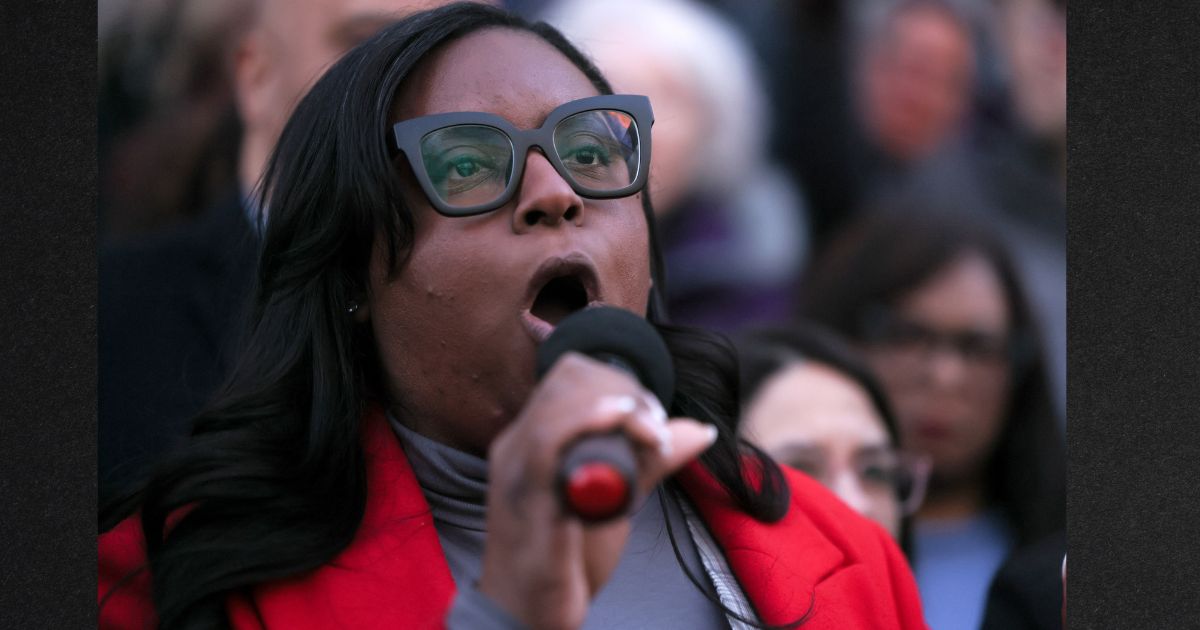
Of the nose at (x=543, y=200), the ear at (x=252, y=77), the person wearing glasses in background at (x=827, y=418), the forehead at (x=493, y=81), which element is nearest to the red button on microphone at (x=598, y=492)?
the nose at (x=543, y=200)

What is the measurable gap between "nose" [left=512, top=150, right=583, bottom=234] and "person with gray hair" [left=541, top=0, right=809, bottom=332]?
79.2 inches

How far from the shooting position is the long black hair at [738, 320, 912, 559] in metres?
2.98

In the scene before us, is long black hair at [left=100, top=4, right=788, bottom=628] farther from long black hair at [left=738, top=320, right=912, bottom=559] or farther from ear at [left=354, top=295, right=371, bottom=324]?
long black hair at [left=738, top=320, right=912, bottom=559]

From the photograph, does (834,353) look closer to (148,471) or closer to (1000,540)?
(1000,540)

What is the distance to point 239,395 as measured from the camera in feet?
5.64

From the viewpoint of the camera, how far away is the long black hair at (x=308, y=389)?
1582 millimetres

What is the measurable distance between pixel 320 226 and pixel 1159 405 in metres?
1.72

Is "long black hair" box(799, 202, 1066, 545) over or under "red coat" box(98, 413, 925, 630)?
under

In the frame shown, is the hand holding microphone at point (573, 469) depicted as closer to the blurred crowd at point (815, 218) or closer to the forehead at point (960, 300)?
the blurred crowd at point (815, 218)

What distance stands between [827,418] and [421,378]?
1.47 m

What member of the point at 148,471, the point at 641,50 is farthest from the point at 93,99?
the point at 641,50

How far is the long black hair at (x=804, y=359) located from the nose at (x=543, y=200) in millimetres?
1452

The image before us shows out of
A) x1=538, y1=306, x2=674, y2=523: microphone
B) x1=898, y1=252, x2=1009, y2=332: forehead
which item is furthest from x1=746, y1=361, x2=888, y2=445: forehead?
x1=538, y1=306, x2=674, y2=523: microphone

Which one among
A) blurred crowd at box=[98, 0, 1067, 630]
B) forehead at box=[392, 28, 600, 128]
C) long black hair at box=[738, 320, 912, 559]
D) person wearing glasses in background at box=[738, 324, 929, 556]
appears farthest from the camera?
long black hair at box=[738, 320, 912, 559]
